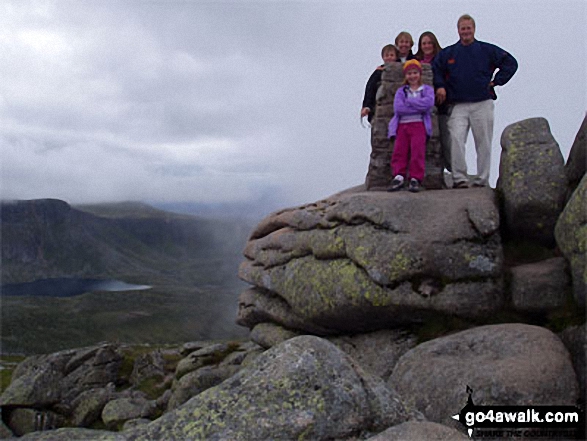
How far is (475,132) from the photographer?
22.2 metres

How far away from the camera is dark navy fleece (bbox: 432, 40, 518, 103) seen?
70.2ft

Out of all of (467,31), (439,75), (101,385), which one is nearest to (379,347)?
(439,75)

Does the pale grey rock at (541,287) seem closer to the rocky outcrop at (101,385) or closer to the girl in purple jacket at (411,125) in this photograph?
the girl in purple jacket at (411,125)

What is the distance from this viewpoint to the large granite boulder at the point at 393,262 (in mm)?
18688

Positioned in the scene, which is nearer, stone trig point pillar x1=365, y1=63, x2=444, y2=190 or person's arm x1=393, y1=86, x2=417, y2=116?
person's arm x1=393, y1=86, x2=417, y2=116

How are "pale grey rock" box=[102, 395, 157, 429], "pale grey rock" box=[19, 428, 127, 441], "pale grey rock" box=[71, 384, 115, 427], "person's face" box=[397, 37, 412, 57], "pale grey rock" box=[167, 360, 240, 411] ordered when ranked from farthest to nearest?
1. "pale grey rock" box=[71, 384, 115, 427]
2. "pale grey rock" box=[102, 395, 157, 429]
3. "pale grey rock" box=[167, 360, 240, 411]
4. "person's face" box=[397, 37, 412, 57]
5. "pale grey rock" box=[19, 428, 127, 441]

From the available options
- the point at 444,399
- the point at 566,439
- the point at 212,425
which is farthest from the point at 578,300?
the point at 212,425

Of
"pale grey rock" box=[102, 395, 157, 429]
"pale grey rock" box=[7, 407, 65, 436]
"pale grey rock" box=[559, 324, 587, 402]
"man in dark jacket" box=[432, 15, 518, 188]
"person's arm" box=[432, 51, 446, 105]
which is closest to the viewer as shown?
"pale grey rock" box=[559, 324, 587, 402]

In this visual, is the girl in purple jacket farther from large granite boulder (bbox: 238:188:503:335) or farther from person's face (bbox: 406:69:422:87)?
large granite boulder (bbox: 238:188:503:335)

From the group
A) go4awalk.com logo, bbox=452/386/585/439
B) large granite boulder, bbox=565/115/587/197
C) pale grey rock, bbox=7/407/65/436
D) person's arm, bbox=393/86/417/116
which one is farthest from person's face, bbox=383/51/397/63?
pale grey rock, bbox=7/407/65/436

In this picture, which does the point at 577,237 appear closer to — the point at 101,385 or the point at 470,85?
the point at 470,85

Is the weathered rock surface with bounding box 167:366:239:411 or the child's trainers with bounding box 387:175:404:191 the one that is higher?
the child's trainers with bounding box 387:175:404:191

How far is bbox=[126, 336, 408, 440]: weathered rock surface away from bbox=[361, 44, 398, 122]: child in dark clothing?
59.4ft

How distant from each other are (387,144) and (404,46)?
523 cm
